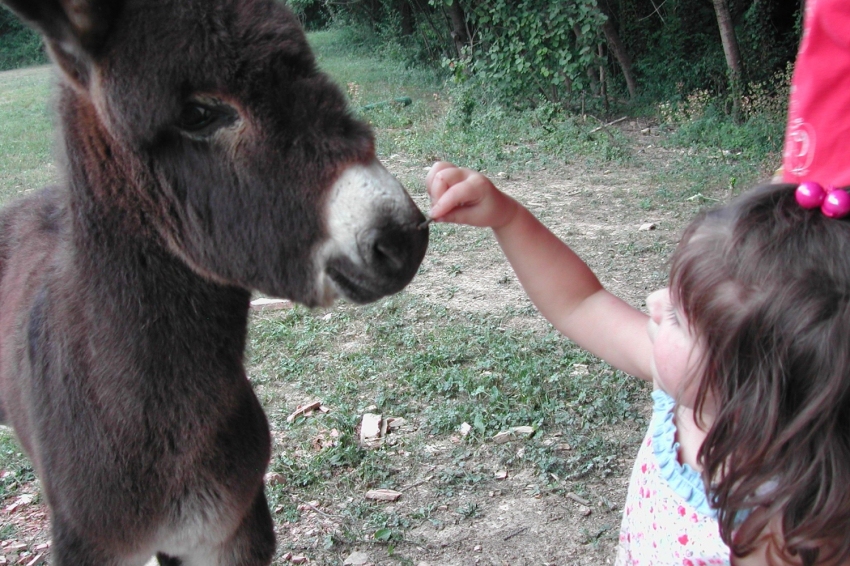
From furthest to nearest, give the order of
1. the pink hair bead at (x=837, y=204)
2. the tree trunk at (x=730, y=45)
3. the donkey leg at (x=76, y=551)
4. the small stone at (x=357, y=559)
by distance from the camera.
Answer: the tree trunk at (x=730, y=45) → the small stone at (x=357, y=559) → the donkey leg at (x=76, y=551) → the pink hair bead at (x=837, y=204)

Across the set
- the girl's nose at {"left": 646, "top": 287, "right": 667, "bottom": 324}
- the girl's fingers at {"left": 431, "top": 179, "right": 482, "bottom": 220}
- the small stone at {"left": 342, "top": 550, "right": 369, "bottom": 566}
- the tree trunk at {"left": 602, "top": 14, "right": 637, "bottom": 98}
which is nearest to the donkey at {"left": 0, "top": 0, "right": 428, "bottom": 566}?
the girl's fingers at {"left": 431, "top": 179, "right": 482, "bottom": 220}

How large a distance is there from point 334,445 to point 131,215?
1918 millimetres

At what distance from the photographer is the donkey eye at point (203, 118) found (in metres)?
1.73

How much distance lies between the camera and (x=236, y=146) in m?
1.75

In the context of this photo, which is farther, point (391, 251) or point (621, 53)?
point (621, 53)

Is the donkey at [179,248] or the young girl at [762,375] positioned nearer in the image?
the young girl at [762,375]

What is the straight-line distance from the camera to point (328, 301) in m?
1.86

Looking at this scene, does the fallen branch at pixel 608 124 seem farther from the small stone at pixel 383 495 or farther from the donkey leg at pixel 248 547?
the donkey leg at pixel 248 547

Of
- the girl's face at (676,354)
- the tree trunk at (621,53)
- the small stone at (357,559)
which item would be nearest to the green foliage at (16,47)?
the tree trunk at (621,53)

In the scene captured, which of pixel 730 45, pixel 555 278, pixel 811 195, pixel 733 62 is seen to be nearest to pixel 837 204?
pixel 811 195

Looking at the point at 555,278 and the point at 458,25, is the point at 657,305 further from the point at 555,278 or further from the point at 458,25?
the point at 458,25

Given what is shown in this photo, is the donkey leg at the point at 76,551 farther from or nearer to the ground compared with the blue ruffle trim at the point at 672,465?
nearer to the ground

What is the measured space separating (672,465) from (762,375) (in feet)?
1.57

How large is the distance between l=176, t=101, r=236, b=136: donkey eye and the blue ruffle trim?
1300mm
